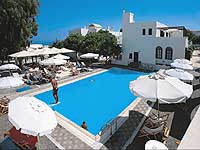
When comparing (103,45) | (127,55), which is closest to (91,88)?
(103,45)

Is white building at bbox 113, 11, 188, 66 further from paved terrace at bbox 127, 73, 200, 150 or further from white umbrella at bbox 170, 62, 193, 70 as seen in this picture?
paved terrace at bbox 127, 73, 200, 150

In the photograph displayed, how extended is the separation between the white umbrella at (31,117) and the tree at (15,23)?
19.6 meters

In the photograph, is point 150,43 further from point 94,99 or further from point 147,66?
point 94,99

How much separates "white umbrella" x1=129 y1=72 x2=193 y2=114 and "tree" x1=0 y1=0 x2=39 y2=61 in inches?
810

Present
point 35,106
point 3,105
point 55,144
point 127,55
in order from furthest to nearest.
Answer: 1. point 127,55
2. point 3,105
3. point 55,144
4. point 35,106

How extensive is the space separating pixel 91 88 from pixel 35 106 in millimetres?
12274

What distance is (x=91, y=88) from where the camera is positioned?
20.2 meters

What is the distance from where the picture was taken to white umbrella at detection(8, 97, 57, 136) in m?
6.97

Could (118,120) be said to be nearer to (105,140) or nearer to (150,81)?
(105,140)

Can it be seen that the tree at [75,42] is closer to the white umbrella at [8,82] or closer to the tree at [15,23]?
the tree at [15,23]

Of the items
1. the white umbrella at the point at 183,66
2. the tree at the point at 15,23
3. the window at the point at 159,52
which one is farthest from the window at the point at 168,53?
the tree at the point at 15,23

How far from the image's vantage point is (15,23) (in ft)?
81.7

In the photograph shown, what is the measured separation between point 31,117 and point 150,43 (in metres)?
27.3

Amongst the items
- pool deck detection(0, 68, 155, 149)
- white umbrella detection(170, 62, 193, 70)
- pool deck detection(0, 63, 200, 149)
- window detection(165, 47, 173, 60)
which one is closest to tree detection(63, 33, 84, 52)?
window detection(165, 47, 173, 60)
